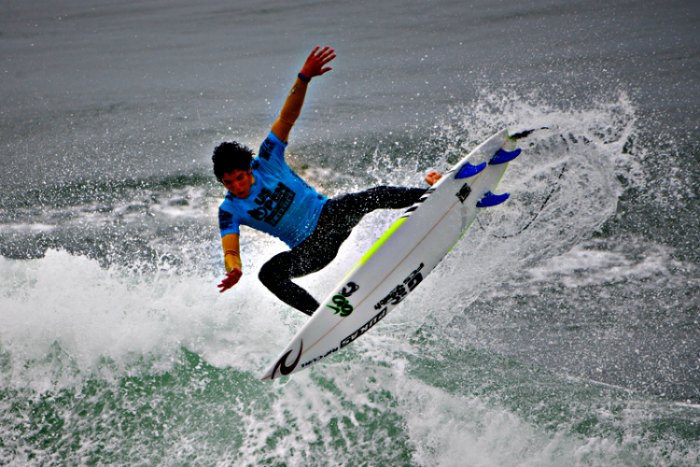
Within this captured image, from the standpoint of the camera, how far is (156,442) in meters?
5.97

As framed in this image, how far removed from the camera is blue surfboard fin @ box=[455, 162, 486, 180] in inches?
239

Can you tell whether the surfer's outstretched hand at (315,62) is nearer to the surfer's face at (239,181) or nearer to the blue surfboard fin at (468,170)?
the surfer's face at (239,181)

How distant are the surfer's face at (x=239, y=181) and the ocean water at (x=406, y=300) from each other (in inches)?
72.7

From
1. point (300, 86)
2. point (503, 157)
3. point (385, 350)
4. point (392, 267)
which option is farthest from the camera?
point (385, 350)

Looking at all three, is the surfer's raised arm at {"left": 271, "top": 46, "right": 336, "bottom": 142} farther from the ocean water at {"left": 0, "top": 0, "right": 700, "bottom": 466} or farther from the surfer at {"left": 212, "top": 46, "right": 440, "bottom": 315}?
the ocean water at {"left": 0, "top": 0, "right": 700, "bottom": 466}

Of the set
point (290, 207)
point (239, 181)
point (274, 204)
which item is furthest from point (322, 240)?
point (239, 181)

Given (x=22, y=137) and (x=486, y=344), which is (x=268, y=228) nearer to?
(x=486, y=344)

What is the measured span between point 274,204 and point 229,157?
21.1 inches

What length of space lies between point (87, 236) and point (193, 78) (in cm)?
690

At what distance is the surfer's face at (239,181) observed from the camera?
17.9 feet

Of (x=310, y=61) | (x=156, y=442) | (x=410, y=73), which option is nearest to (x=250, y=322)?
(x=156, y=442)

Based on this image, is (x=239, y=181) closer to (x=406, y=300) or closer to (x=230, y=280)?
(x=230, y=280)

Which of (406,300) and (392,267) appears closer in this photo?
(392,267)

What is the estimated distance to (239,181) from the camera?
5.49m
